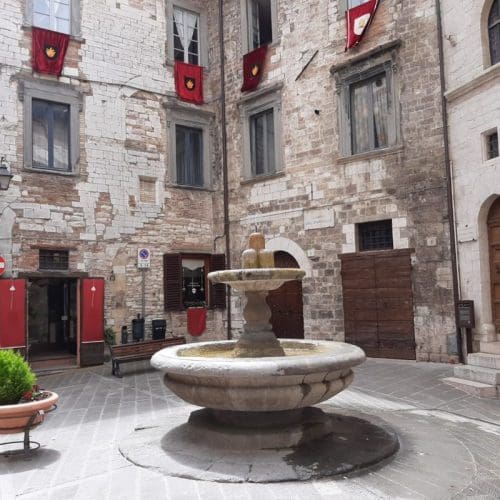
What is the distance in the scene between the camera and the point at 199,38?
13.8 meters

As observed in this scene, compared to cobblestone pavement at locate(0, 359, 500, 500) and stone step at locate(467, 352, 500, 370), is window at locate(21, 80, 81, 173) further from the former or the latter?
stone step at locate(467, 352, 500, 370)

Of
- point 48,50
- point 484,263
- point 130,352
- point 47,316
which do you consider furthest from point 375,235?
point 47,316

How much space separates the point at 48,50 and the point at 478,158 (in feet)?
30.5

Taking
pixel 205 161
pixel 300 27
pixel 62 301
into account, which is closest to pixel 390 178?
pixel 300 27

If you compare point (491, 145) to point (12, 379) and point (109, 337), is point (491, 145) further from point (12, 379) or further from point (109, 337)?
point (109, 337)

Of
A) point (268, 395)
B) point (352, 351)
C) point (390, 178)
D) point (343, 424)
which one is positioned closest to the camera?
point (268, 395)

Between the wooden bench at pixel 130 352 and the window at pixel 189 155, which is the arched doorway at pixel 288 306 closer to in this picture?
the wooden bench at pixel 130 352

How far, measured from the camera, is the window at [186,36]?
13398 mm

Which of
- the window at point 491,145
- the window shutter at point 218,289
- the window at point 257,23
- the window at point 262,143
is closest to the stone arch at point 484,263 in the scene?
the window at point 491,145

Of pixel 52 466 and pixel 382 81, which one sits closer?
pixel 52 466

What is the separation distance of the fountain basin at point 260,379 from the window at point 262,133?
8440 mm

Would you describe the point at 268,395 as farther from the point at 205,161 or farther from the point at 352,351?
the point at 205,161

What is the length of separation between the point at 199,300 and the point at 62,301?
4.12 metres

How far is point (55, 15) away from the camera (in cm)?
1136
